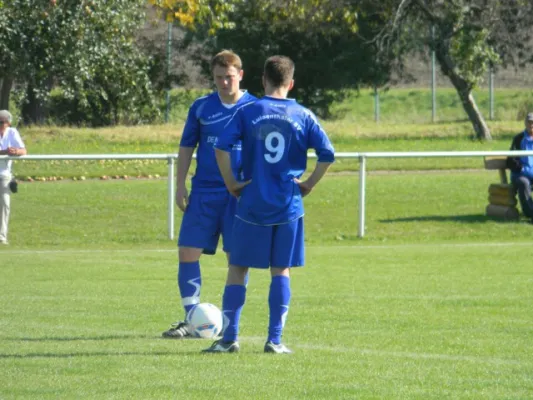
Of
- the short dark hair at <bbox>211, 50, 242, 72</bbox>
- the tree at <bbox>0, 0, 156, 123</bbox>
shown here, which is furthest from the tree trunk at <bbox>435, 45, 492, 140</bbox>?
the short dark hair at <bbox>211, 50, 242, 72</bbox>

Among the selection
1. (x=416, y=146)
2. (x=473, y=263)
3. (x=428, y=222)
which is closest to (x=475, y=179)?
(x=428, y=222)

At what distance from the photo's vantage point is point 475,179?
23.6 m

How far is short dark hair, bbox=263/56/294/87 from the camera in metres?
7.37

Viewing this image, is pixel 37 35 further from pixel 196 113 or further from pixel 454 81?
pixel 196 113

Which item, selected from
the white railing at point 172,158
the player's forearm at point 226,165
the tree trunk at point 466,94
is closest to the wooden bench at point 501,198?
the white railing at point 172,158

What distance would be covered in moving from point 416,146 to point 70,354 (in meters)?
23.3

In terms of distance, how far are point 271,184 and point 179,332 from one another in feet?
5.39

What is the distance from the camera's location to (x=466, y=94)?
111 ft

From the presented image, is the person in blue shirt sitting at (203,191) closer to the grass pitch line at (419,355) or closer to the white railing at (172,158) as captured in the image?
the grass pitch line at (419,355)

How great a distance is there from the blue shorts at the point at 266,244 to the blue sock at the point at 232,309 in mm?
226

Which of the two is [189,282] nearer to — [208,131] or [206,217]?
[206,217]

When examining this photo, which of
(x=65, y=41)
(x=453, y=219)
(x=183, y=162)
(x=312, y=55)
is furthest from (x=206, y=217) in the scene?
(x=312, y=55)

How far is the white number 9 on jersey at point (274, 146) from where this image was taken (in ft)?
24.2

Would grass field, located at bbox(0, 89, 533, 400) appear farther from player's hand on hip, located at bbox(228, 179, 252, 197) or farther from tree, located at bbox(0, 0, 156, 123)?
tree, located at bbox(0, 0, 156, 123)
